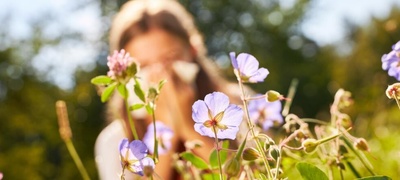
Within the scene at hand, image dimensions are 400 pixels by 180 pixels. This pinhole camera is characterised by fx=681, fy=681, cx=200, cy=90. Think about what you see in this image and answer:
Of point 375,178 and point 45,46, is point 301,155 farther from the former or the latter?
point 45,46

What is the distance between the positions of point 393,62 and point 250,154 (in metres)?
0.15

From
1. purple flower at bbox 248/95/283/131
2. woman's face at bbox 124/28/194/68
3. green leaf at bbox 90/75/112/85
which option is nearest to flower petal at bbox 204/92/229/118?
green leaf at bbox 90/75/112/85

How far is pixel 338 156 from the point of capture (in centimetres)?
52

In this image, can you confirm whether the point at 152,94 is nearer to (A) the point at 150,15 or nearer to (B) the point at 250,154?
(B) the point at 250,154

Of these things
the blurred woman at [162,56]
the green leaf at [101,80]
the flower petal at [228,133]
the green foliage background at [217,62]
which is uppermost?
the green foliage background at [217,62]

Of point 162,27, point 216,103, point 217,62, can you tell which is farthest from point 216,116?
point 217,62

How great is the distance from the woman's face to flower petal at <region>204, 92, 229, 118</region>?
1.58 metres

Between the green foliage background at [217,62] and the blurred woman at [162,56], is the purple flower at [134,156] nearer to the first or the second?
the blurred woman at [162,56]

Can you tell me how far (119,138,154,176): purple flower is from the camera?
0.46 m

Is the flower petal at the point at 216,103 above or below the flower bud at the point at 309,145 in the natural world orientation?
above

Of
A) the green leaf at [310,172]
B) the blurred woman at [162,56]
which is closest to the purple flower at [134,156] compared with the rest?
the green leaf at [310,172]

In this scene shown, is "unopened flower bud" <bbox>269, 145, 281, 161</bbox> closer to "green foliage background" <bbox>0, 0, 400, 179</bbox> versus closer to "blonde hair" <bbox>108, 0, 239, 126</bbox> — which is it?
"blonde hair" <bbox>108, 0, 239, 126</bbox>

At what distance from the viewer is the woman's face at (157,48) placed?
2.13m

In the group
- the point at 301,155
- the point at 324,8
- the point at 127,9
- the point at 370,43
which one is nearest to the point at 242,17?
the point at 324,8
